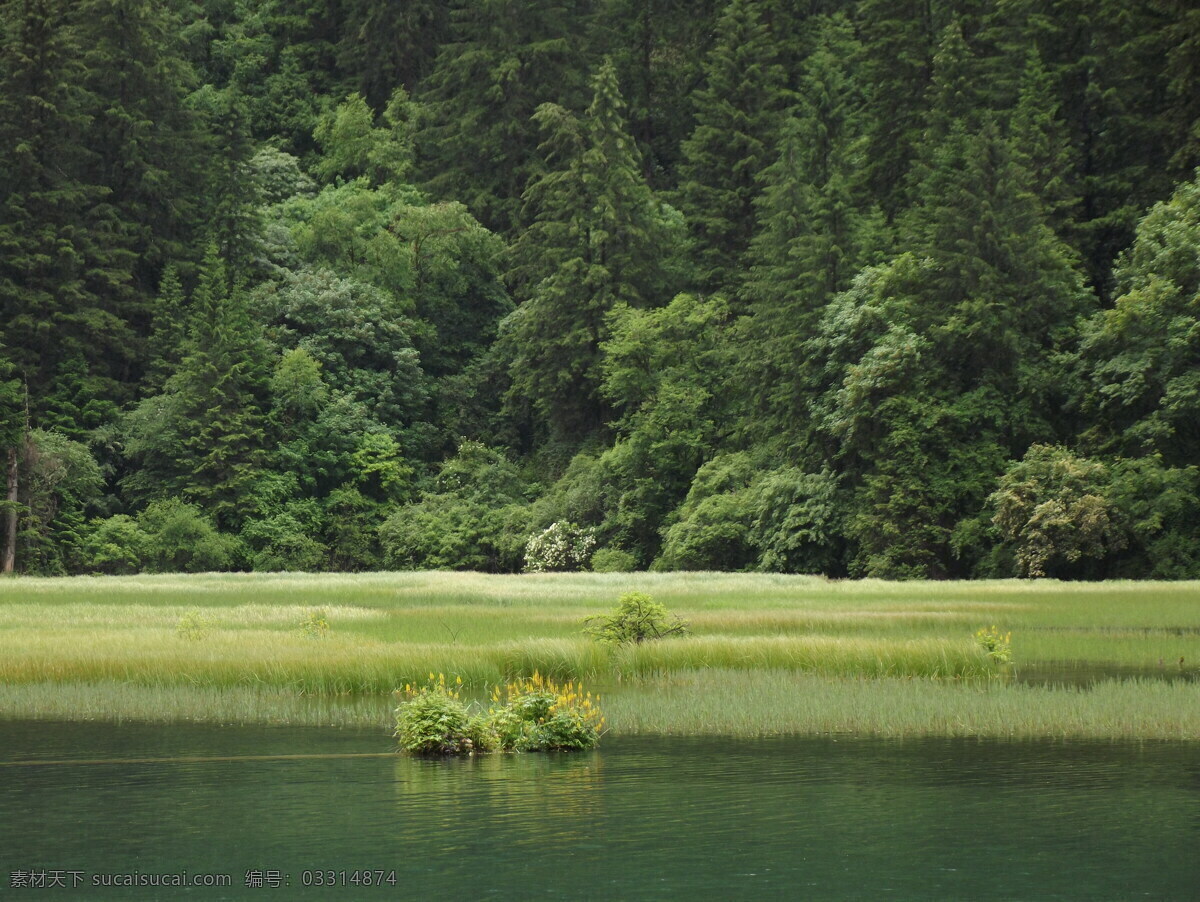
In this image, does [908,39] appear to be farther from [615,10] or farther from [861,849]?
[861,849]

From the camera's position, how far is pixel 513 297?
91.4 metres

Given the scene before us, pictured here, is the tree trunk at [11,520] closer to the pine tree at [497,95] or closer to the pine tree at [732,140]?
the pine tree at [497,95]

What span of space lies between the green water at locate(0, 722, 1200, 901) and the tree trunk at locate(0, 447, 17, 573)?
51455 mm

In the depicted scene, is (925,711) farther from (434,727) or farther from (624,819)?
(624,819)

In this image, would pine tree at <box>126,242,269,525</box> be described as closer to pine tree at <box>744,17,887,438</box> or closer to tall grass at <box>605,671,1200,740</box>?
pine tree at <box>744,17,887,438</box>

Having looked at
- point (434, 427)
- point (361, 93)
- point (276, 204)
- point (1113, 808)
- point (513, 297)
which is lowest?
point (1113, 808)

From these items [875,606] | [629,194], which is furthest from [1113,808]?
[629,194]

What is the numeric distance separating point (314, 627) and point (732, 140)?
53734mm

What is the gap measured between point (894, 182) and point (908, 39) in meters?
6.36

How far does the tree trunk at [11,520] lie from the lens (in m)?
69.4

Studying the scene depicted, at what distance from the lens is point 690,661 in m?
28.3

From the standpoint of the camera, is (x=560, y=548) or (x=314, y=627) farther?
(x=560, y=548)

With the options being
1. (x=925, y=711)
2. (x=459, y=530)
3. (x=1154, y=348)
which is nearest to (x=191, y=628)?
(x=925, y=711)

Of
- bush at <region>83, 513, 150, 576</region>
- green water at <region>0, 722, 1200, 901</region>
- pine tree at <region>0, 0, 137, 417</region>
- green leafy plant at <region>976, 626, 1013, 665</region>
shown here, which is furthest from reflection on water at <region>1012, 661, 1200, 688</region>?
pine tree at <region>0, 0, 137, 417</region>
